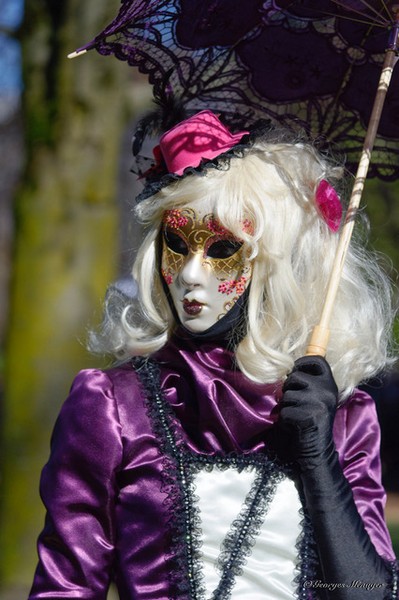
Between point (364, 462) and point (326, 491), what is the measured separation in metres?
0.27

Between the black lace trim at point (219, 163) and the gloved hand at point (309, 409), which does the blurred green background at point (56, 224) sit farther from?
the gloved hand at point (309, 409)

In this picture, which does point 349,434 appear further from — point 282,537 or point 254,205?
point 254,205

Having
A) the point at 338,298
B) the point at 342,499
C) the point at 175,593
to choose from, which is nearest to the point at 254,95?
the point at 338,298

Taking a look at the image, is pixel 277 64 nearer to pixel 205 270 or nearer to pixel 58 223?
pixel 205 270

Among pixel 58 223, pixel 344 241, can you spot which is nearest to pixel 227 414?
pixel 344 241

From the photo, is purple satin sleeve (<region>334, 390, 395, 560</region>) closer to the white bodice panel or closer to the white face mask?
the white bodice panel

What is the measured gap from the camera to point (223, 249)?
8.42 feet

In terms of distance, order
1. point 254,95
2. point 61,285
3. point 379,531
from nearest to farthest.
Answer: point 379,531, point 254,95, point 61,285

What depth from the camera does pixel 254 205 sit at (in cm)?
256

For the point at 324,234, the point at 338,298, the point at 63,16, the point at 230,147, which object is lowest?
the point at 338,298

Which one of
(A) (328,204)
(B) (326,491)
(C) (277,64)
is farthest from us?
(C) (277,64)

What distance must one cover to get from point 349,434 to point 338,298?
35cm

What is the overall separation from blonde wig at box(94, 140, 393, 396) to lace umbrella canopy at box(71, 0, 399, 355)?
27 cm

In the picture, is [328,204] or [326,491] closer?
[326,491]
